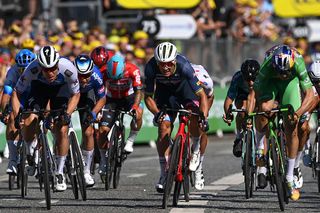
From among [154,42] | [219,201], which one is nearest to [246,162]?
[219,201]

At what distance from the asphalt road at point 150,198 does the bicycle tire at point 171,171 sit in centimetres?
13

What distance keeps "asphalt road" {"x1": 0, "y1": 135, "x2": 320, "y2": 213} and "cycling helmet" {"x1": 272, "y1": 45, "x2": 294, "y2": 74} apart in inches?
57.2

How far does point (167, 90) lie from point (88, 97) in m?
1.84

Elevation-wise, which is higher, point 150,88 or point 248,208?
point 150,88

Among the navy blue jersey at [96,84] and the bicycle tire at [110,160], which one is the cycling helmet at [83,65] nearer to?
the navy blue jersey at [96,84]

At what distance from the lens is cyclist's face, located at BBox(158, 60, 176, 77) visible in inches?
492

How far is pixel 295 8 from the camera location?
105 ft

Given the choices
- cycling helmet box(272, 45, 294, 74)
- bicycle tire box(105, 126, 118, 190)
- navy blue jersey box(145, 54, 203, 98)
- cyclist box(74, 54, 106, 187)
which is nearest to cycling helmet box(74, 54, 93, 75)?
cyclist box(74, 54, 106, 187)

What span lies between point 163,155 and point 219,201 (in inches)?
31.9

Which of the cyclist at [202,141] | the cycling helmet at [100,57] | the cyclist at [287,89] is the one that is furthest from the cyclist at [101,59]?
the cyclist at [287,89]

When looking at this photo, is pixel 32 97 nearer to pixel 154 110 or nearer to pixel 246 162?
pixel 154 110

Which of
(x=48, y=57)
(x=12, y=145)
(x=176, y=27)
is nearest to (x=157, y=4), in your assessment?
(x=176, y=27)

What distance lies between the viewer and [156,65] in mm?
12703

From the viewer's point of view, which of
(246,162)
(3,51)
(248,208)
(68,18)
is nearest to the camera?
(248,208)
